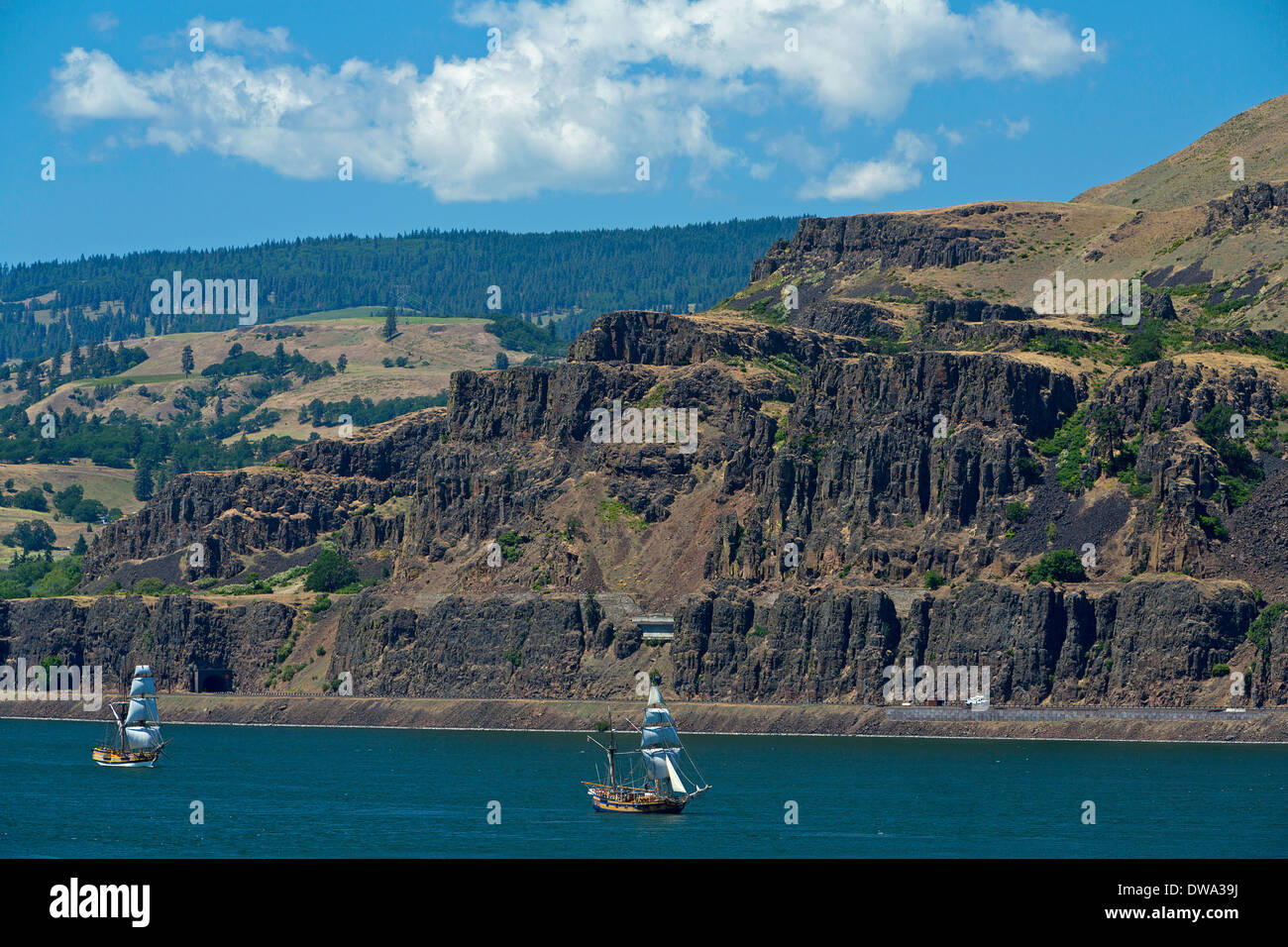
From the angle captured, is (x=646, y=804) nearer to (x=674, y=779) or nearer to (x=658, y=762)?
(x=674, y=779)

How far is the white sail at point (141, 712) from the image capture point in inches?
7229

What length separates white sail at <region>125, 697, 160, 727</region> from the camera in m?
184

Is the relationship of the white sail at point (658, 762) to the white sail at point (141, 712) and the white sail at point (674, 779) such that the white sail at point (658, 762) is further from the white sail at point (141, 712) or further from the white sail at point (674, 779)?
the white sail at point (141, 712)

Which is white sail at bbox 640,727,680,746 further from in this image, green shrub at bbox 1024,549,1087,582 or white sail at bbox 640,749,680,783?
green shrub at bbox 1024,549,1087,582

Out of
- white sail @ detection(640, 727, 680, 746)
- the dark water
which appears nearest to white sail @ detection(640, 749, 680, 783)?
white sail @ detection(640, 727, 680, 746)

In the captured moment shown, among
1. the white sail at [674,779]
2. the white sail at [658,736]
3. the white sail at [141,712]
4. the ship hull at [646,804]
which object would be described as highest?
the white sail at [658,736]

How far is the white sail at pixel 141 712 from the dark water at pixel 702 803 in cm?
438

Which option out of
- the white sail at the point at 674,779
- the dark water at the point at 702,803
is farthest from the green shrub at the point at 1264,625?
the white sail at the point at 674,779

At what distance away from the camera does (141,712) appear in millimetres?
184125

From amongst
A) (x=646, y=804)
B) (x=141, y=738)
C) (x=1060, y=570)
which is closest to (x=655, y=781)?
(x=646, y=804)

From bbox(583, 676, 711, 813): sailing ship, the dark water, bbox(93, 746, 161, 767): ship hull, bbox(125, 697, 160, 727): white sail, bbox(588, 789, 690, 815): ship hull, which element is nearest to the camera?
the dark water

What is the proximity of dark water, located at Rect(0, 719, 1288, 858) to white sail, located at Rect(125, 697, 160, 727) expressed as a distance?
4.38m
